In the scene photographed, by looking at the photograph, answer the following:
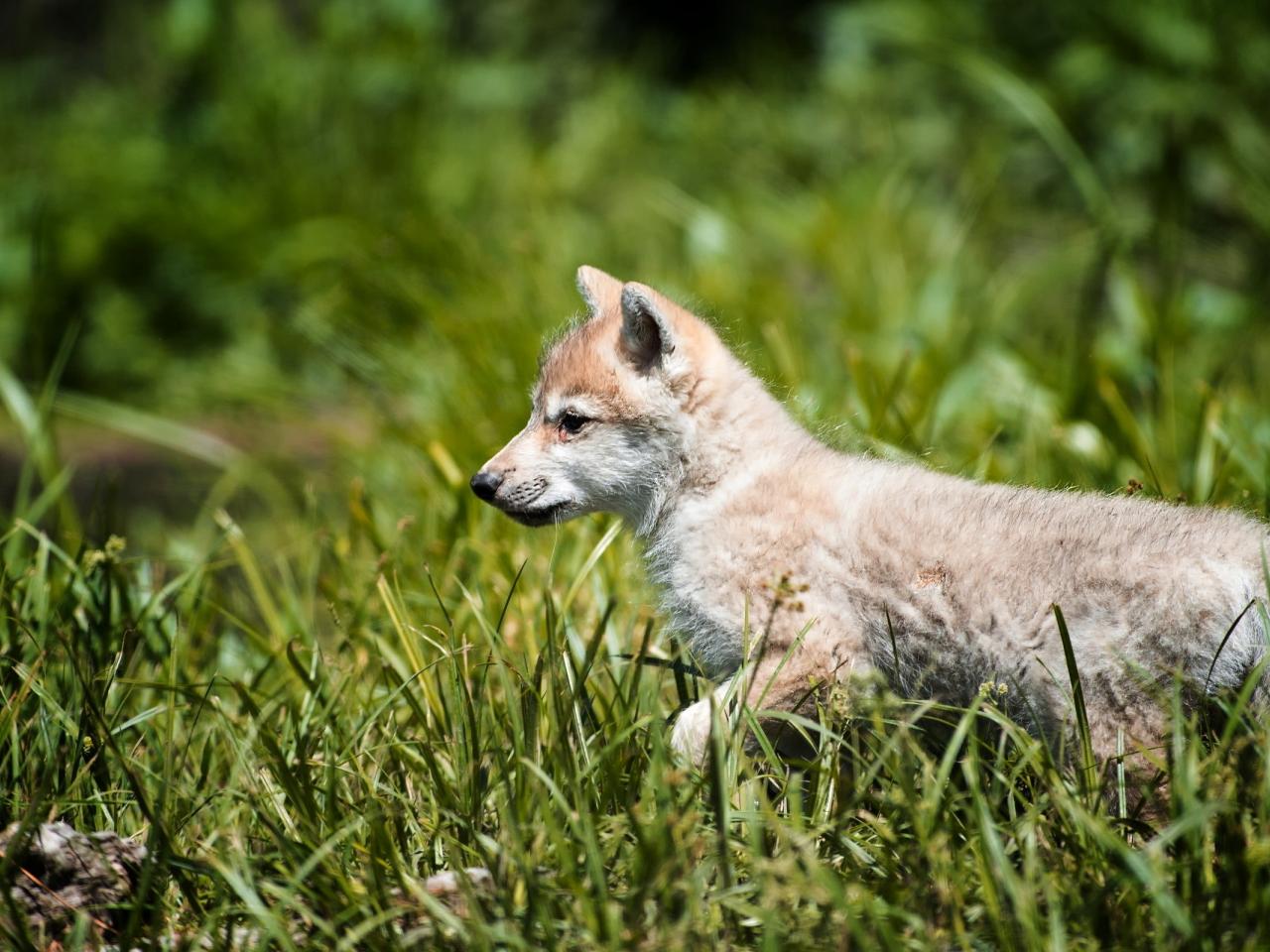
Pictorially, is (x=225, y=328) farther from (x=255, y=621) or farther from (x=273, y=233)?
(x=255, y=621)

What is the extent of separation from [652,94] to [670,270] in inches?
154

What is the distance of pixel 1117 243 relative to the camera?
5230 millimetres

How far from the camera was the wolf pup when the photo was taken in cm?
277

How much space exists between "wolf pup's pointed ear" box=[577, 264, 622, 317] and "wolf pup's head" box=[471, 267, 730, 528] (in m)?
0.28

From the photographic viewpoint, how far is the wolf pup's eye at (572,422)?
11.8 feet

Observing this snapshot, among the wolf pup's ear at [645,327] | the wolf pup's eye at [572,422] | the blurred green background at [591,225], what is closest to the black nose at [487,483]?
the wolf pup's eye at [572,422]

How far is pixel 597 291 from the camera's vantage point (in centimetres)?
393

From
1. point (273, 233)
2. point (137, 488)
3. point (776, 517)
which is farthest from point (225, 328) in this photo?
point (776, 517)

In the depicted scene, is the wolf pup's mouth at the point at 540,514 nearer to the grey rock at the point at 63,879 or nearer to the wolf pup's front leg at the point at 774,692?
the wolf pup's front leg at the point at 774,692

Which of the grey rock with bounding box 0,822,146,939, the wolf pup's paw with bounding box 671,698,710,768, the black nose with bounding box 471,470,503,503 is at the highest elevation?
the black nose with bounding box 471,470,503,503

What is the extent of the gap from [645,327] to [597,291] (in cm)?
44

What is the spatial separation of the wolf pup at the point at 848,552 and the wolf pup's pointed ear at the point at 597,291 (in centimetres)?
10

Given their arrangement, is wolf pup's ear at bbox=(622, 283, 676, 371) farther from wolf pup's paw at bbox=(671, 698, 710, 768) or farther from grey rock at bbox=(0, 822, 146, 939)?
grey rock at bbox=(0, 822, 146, 939)

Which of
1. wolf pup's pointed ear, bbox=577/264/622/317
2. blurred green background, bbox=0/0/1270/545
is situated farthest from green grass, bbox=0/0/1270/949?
wolf pup's pointed ear, bbox=577/264/622/317
